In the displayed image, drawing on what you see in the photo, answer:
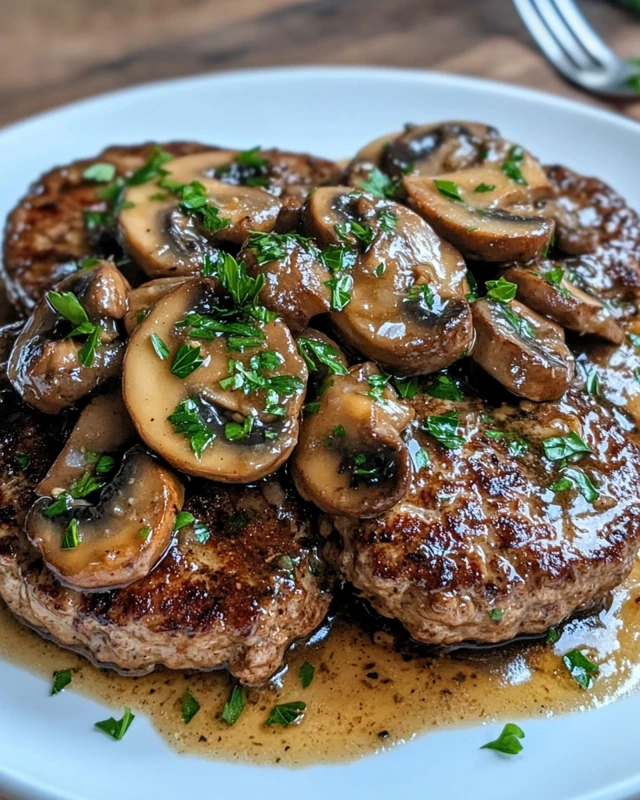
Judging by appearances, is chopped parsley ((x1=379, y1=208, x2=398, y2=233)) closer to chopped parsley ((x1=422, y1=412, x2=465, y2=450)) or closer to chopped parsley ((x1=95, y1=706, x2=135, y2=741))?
chopped parsley ((x1=422, y1=412, x2=465, y2=450))

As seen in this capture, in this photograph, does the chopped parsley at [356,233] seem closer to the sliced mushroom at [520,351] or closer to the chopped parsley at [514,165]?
the sliced mushroom at [520,351]

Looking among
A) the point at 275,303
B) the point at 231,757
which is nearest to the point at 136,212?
the point at 275,303

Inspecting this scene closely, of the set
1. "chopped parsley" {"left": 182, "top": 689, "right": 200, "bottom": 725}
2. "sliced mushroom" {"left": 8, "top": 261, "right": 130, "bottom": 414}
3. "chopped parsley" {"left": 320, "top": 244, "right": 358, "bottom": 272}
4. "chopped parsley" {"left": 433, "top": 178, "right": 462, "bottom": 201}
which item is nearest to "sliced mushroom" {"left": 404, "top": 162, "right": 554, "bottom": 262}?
"chopped parsley" {"left": 433, "top": 178, "right": 462, "bottom": 201}

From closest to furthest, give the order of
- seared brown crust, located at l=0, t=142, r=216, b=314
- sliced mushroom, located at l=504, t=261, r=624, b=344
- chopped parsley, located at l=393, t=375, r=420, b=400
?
chopped parsley, located at l=393, t=375, r=420, b=400
sliced mushroom, located at l=504, t=261, r=624, b=344
seared brown crust, located at l=0, t=142, r=216, b=314

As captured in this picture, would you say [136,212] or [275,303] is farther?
[136,212]

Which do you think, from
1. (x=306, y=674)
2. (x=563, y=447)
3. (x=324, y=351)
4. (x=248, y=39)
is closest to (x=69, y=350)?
(x=324, y=351)

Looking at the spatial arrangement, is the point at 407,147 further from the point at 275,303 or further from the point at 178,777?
the point at 178,777
